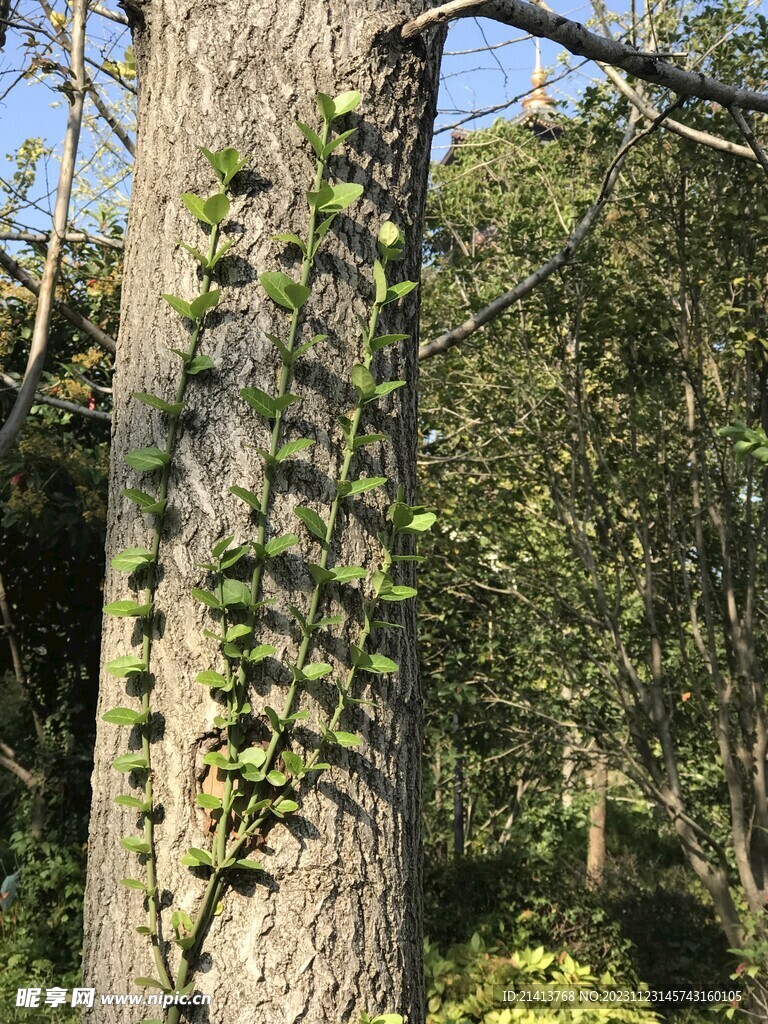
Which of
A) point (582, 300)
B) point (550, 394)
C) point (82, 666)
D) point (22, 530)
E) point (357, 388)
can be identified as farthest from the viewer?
point (82, 666)

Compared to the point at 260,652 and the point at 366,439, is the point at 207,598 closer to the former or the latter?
the point at 260,652

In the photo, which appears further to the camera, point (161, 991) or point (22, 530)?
point (22, 530)

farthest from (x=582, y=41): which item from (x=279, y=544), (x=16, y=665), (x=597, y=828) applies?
(x=597, y=828)

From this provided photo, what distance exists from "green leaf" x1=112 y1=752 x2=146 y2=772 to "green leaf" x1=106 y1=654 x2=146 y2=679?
0.10 meters

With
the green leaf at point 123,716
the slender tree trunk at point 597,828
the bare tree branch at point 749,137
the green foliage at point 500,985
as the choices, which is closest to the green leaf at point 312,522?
the green leaf at point 123,716

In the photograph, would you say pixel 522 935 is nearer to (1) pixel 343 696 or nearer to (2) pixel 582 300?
(2) pixel 582 300

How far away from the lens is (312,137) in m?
1.23

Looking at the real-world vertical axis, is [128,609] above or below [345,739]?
above

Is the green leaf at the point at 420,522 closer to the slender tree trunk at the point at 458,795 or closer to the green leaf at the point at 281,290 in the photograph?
the green leaf at the point at 281,290

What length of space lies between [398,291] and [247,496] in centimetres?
38

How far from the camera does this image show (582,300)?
4.30m

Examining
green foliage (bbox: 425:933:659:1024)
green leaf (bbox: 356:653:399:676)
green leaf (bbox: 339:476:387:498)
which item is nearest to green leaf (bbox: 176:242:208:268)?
green leaf (bbox: 339:476:387:498)

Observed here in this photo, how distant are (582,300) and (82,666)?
12.5 feet

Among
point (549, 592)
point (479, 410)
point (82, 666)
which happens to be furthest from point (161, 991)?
point (82, 666)
